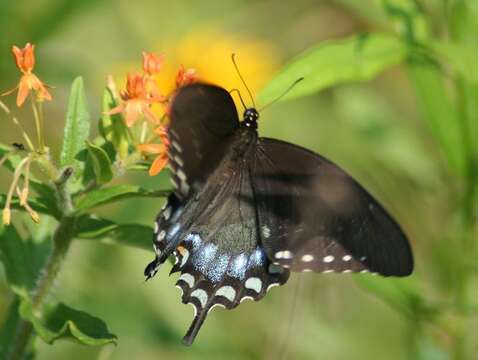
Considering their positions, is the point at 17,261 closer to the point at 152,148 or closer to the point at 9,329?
the point at 9,329


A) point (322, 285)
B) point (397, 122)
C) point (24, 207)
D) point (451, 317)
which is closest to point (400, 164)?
point (397, 122)

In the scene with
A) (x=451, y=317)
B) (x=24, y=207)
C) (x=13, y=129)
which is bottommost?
(x=24, y=207)

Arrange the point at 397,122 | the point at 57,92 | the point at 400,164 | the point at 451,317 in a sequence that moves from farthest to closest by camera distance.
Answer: the point at 57,92, the point at 397,122, the point at 400,164, the point at 451,317

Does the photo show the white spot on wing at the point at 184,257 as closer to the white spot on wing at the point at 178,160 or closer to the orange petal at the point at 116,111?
the white spot on wing at the point at 178,160

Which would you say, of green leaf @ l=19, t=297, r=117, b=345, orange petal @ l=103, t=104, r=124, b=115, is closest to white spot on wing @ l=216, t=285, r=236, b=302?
green leaf @ l=19, t=297, r=117, b=345

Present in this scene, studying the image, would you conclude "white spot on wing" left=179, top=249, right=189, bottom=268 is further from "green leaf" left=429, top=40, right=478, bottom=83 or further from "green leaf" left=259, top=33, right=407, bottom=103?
"green leaf" left=429, top=40, right=478, bottom=83

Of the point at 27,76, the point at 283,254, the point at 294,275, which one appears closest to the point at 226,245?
the point at 283,254

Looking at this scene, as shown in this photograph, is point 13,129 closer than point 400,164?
No

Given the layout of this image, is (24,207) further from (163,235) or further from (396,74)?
(396,74)
